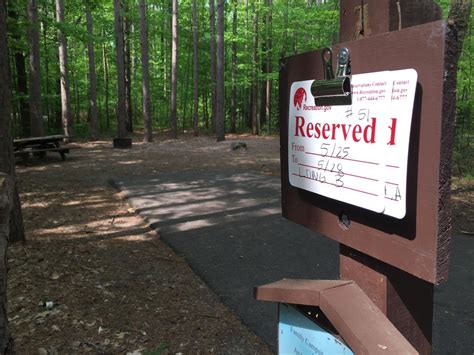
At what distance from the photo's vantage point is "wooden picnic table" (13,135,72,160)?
10.9 meters

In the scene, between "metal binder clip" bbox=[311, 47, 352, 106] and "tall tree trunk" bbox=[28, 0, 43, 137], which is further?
"tall tree trunk" bbox=[28, 0, 43, 137]

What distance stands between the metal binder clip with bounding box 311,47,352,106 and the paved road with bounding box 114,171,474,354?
2.16 meters

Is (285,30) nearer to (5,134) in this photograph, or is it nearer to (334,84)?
(5,134)

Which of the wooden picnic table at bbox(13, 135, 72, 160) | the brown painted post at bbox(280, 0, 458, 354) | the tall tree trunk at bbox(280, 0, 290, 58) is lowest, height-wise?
the wooden picnic table at bbox(13, 135, 72, 160)

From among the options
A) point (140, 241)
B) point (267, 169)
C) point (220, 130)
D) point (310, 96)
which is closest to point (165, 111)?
point (220, 130)

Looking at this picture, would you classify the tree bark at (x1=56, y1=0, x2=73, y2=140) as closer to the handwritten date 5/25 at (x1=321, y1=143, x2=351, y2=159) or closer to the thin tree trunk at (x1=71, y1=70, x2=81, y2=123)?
the thin tree trunk at (x1=71, y1=70, x2=81, y2=123)

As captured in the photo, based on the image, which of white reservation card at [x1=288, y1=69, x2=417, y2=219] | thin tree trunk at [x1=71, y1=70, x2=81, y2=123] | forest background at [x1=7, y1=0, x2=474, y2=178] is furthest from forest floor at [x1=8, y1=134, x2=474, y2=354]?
thin tree trunk at [x1=71, y1=70, x2=81, y2=123]

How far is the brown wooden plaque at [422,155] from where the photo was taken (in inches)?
35.4

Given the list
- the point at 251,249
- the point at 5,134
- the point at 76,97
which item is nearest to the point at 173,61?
the point at 76,97

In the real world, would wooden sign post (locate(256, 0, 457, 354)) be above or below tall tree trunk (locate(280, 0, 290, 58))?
below

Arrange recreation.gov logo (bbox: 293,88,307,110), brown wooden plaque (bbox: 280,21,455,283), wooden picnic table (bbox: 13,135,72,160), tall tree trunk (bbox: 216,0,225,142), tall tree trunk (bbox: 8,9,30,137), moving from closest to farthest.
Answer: brown wooden plaque (bbox: 280,21,455,283) < recreation.gov logo (bbox: 293,88,307,110) < wooden picnic table (bbox: 13,135,72,160) < tall tree trunk (bbox: 8,9,30,137) < tall tree trunk (bbox: 216,0,225,142)

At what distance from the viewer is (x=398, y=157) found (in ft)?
3.21

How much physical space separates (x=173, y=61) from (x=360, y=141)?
18864 millimetres

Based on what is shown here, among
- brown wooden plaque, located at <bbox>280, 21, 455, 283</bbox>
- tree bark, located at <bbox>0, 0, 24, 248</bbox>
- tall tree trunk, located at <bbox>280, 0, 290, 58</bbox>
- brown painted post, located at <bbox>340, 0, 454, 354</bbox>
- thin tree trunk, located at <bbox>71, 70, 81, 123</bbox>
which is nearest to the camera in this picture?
brown wooden plaque, located at <bbox>280, 21, 455, 283</bbox>
